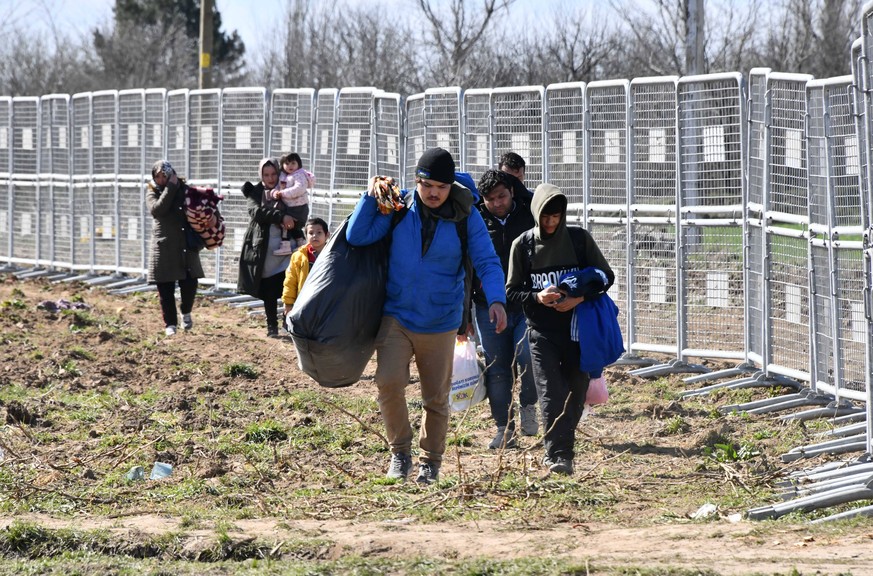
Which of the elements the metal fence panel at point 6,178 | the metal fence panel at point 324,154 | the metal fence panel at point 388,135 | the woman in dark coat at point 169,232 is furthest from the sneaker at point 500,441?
the metal fence panel at point 6,178

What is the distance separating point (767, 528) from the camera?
6512 mm

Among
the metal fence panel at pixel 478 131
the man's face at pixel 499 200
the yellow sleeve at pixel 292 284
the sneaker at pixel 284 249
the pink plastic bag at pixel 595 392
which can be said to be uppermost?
the metal fence panel at pixel 478 131

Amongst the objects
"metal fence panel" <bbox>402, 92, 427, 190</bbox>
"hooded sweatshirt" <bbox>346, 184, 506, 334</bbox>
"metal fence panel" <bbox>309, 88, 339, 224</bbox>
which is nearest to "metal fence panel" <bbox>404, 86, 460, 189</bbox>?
"metal fence panel" <bbox>402, 92, 427, 190</bbox>

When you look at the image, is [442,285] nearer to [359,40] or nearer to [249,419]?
[249,419]

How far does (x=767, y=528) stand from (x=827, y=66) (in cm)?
3521

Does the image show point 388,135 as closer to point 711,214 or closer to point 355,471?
point 711,214

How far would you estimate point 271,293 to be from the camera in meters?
14.6

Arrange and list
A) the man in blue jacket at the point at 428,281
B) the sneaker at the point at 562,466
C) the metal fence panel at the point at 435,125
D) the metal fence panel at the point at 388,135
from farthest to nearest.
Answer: the metal fence panel at the point at 388,135 < the metal fence panel at the point at 435,125 < the sneaker at the point at 562,466 < the man in blue jacket at the point at 428,281

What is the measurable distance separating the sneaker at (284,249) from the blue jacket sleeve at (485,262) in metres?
6.90

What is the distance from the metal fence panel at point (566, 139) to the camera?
41.5 ft

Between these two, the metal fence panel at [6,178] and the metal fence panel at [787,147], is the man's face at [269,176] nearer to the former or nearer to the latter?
the metal fence panel at [787,147]

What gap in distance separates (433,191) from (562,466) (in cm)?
190

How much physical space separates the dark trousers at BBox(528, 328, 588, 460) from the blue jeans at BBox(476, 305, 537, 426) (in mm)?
964

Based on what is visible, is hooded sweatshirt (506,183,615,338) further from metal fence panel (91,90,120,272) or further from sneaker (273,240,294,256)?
metal fence panel (91,90,120,272)
